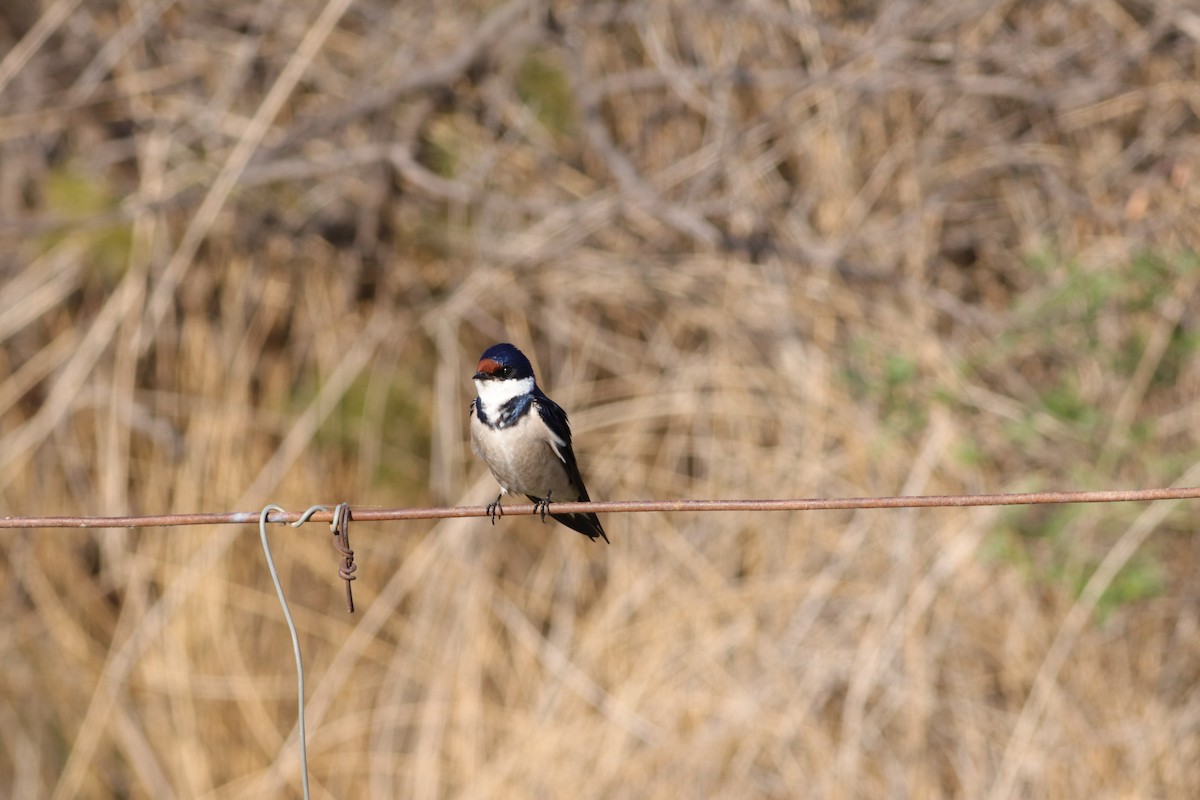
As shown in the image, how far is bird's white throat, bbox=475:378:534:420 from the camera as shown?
3.17 meters

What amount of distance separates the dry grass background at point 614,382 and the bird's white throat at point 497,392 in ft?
4.88

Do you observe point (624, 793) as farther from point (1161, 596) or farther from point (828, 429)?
point (1161, 596)

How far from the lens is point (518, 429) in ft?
10.3

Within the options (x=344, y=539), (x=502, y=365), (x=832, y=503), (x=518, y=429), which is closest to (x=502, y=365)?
(x=502, y=365)

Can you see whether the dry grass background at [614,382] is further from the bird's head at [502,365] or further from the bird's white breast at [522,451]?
the bird's head at [502,365]

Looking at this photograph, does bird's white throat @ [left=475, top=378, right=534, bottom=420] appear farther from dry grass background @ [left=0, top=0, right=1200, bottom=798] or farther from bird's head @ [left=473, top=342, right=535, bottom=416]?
dry grass background @ [left=0, top=0, right=1200, bottom=798]

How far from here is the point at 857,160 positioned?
4.89 metres

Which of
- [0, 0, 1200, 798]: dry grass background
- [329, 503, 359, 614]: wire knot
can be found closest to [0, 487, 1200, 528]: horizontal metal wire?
[329, 503, 359, 614]: wire knot

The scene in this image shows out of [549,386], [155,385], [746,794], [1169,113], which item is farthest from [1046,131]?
[155,385]

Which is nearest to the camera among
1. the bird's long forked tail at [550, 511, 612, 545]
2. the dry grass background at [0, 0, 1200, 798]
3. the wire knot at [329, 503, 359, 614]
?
the wire knot at [329, 503, 359, 614]

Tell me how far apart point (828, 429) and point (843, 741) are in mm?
939

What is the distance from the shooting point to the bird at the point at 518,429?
3.14 meters

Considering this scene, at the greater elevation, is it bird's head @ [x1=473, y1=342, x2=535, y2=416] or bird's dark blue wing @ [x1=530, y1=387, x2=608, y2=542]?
bird's head @ [x1=473, y1=342, x2=535, y2=416]

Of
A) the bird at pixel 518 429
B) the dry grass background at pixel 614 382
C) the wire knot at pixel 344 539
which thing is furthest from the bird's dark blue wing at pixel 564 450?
the dry grass background at pixel 614 382
